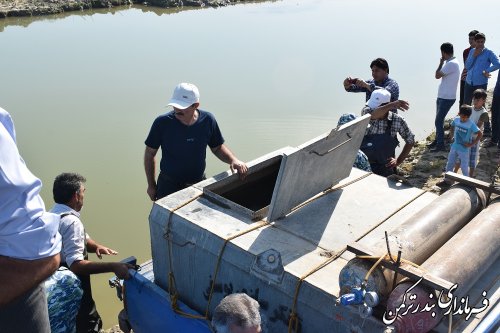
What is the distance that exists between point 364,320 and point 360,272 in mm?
228

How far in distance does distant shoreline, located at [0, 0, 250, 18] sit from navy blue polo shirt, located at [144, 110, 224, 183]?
47.1 ft

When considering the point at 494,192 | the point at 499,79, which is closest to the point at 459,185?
the point at 494,192

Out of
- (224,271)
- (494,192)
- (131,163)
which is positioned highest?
(494,192)

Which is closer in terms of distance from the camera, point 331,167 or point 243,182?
point 331,167

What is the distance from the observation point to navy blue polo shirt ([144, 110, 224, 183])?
3828mm

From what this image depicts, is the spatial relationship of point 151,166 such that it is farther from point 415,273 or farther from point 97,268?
point 415,273

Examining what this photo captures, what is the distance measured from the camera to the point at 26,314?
1.76 m

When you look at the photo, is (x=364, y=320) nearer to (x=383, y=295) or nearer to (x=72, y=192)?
(x=383, y=295)

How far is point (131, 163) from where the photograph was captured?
7.03 metres

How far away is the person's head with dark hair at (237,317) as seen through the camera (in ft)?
6.70

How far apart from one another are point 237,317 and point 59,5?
56.7 feet

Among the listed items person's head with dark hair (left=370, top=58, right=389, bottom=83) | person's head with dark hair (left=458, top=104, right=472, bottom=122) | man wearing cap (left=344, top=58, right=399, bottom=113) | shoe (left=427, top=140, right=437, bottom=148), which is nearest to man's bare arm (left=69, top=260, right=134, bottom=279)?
man wearing cap (left=344, top=58, right=399, bottom=113)

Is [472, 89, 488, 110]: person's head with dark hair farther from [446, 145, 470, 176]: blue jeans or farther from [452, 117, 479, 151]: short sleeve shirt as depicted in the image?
[446, 145, 470, 176]: blue jeans

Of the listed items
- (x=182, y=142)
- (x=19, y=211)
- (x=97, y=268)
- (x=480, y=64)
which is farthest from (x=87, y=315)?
(x=480, y=64)
